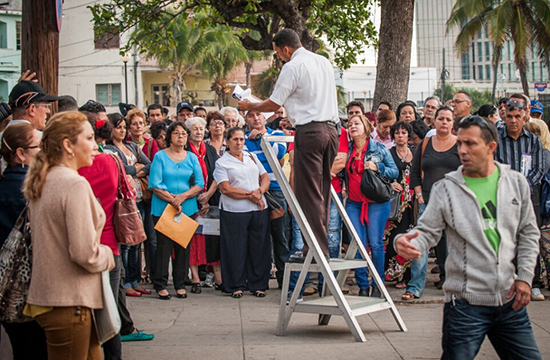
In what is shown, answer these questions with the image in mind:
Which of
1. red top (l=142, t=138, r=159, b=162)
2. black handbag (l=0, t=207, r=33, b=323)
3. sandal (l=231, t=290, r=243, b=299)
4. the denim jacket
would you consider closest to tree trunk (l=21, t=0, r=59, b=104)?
red top (l=142, t=138, r=159, b=162)

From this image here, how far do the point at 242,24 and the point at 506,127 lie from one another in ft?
35.6

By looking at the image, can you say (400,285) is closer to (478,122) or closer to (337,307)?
(337,307)

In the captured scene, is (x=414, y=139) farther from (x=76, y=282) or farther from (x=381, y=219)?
(x=76, y=282)

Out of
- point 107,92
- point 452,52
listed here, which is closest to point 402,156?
point 107,92

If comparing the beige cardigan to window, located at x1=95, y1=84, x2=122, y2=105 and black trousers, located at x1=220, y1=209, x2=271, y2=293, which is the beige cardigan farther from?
window, located at x1=95, y1=84, x2=122, y2=105

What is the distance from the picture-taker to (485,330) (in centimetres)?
452

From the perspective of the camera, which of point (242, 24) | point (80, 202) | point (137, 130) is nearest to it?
point (80, 202)

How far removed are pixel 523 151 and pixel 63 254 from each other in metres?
6.13

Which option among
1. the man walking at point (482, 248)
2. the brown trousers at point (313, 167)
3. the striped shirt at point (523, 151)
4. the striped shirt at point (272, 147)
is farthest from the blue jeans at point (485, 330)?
the striped shirt at point (272, 147)

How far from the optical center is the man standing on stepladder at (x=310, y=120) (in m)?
7.08

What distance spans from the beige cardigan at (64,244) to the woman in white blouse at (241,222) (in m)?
5.12

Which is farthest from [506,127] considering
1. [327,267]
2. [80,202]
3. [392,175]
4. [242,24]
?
[242,24]

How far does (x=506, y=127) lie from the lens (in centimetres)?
904

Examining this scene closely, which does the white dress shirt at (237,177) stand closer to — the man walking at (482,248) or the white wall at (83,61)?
the man walking at (482,248)
